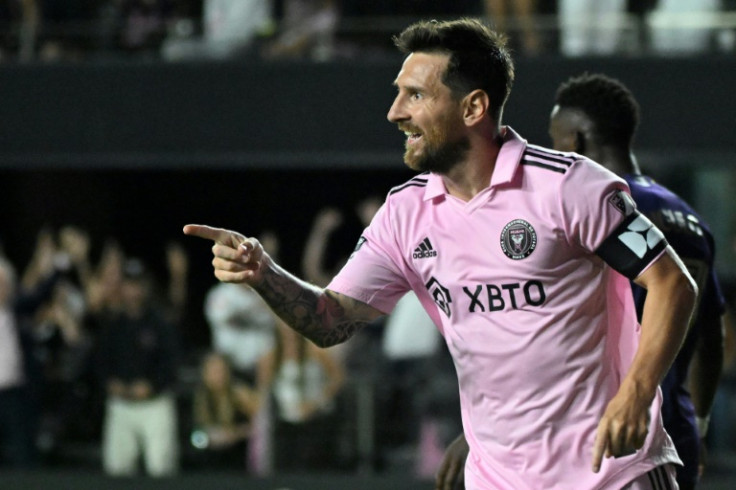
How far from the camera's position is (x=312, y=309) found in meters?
3.28

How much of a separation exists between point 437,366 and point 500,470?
5079 mm

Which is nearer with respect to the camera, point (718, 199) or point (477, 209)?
point (477, 209)

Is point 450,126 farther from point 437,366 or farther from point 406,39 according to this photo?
point 437,366

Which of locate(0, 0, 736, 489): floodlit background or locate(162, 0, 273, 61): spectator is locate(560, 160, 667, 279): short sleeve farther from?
locate(162, 0, 273, 61): spectator

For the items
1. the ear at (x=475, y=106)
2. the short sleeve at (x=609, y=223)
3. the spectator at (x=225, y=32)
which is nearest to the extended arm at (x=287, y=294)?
the ear at (x=475, y=106)

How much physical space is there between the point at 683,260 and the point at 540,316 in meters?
0.83

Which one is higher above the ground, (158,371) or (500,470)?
(500,470)

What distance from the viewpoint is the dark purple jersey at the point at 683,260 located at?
3570 millimetres

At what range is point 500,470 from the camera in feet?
10.2

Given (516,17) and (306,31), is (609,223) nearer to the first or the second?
(516,17)

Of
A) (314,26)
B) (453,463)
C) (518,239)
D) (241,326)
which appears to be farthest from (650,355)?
(314,26)

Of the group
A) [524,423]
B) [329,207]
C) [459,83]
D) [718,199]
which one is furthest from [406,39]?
[329,207]

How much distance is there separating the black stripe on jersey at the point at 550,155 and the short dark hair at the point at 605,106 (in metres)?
0.67

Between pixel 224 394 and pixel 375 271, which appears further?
pixel 224 394
